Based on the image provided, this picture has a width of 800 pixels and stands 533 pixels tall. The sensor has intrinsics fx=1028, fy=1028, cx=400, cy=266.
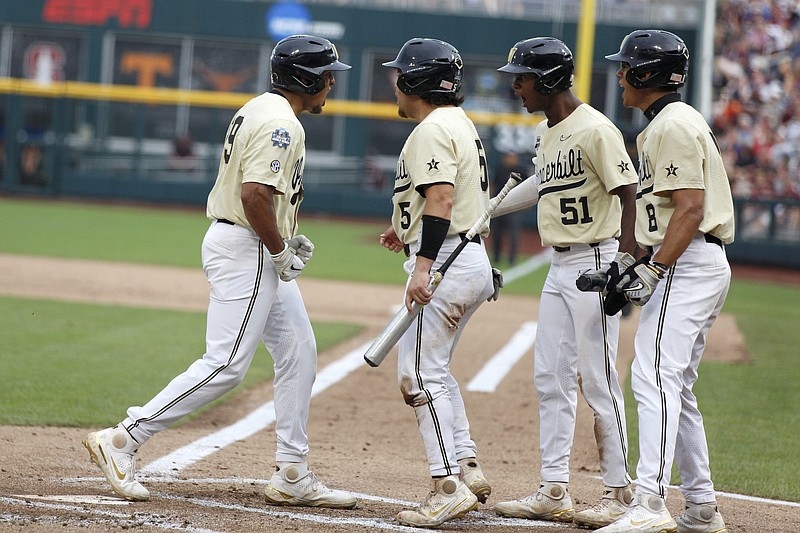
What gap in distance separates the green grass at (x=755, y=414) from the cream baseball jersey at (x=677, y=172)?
171cm

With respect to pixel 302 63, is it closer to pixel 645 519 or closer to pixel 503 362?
pixel 645 519

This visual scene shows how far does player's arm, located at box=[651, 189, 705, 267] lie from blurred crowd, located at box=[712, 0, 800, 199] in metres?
15.7

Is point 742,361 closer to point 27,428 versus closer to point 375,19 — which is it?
point 27,428

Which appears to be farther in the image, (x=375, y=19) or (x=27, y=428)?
(x=375, y=19)

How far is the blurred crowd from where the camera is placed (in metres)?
19.6

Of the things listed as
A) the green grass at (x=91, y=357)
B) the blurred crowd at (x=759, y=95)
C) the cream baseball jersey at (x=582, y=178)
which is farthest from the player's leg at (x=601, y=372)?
the blurred crowd at (x=759, y=95)

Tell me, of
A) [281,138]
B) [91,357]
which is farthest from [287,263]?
[91,357]

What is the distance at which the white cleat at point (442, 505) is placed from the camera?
4.09 metres

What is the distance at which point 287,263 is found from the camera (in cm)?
431

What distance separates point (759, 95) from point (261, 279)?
2084 cm

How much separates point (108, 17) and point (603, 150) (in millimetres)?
26899

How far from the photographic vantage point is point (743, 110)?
2289 cm

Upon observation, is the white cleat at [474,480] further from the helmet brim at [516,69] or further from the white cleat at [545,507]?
the helmet brim at [516,69]

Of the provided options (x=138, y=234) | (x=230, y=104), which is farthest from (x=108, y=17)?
(x=138, y=234)
